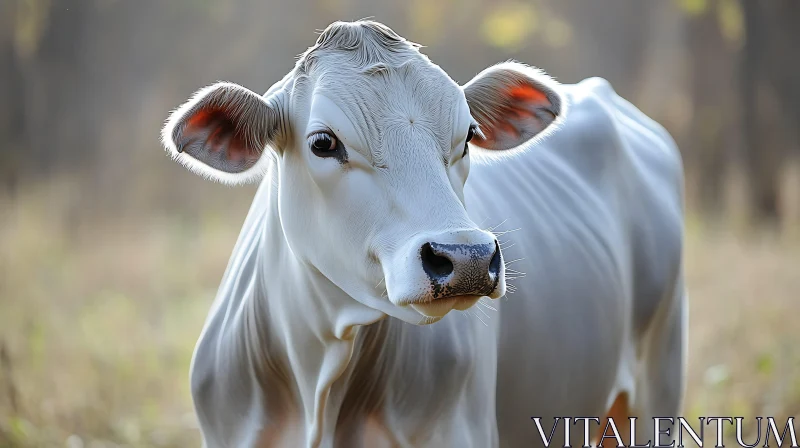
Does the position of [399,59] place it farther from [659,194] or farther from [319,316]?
[659,194]

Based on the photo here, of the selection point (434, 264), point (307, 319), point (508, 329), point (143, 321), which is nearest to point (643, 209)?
point (508, 329)

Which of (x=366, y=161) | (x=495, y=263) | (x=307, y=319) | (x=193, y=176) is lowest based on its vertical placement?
(x=307, y=319)

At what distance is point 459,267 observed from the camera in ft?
7.59

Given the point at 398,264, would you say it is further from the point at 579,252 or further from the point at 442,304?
the point at 579,252

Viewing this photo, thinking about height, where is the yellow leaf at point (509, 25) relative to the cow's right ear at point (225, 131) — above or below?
above

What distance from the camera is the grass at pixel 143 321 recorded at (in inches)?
225

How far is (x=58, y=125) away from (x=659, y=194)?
7346mm

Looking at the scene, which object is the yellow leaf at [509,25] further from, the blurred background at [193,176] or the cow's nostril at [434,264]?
the cow's nostril at [434,264]

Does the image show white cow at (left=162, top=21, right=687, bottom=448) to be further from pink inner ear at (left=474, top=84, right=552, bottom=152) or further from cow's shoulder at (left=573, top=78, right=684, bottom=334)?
cow's shoulder at (left=573, top=78, right=684, bottom=334)

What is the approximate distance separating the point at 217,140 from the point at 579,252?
5.32 ft

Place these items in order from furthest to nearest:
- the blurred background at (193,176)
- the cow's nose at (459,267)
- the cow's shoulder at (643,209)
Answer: the blurred background at (193,176)
the cow's shoulder at (643,209)
the cow's nose at (459,267)

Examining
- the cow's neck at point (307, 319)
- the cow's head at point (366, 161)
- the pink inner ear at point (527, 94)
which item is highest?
the pink inner ear at point (527, 94)

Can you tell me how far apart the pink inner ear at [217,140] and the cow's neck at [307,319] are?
166 millimetres

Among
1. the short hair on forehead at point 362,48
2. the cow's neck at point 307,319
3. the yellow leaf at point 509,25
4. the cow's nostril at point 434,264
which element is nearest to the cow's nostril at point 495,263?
the cow's nostril at point 434,264
